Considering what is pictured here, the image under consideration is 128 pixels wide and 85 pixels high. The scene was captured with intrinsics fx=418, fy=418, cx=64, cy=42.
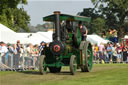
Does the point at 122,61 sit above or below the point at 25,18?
below

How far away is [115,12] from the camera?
88.6 meters

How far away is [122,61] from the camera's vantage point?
33.3 m

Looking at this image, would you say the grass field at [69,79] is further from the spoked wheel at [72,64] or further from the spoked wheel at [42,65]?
the spoked wheel at [42,65]

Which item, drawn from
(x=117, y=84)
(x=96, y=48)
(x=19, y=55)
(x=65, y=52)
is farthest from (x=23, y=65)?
(x=96, y=48)

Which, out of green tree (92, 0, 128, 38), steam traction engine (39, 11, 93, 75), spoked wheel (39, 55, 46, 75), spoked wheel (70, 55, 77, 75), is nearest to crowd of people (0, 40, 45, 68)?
steam traction engine (39, 11, 93, 75)

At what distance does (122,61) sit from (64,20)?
1625 cm

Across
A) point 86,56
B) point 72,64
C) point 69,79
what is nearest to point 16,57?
point 86,56

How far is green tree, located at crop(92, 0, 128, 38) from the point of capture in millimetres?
82812

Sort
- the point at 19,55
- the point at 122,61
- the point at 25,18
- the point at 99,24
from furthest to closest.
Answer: the point at 25,18, the point at 99,24, the point at 122,61, the point at 19,55

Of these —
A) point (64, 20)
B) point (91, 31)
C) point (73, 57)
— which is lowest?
point (73, 57)

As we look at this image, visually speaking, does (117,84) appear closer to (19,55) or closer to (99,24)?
(19,55)

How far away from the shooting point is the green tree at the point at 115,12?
272ft

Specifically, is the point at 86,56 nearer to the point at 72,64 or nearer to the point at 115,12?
the point at 72,64

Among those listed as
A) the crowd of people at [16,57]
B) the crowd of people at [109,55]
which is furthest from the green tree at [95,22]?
the crowd of people at [16,57]
